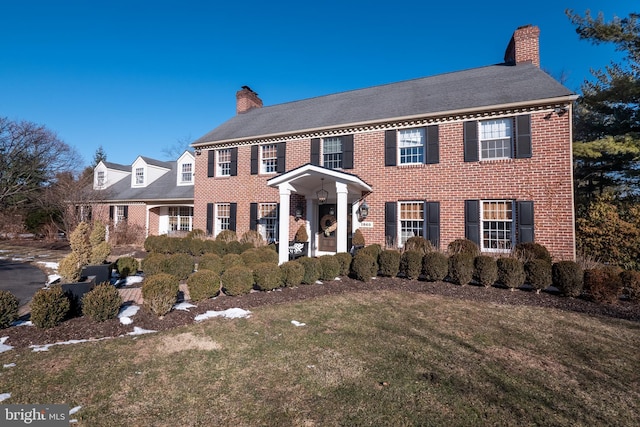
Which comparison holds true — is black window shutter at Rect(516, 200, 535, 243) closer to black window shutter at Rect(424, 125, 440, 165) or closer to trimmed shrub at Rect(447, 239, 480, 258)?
trimmed shrub at Rect(447, 239, 480, 258)

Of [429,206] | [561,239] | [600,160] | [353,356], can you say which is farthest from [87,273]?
[600,160]

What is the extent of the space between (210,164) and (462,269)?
13.0 metres

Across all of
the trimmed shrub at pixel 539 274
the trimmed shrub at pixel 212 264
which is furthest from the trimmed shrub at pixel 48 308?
the trimmed shrub at pixel 539 274

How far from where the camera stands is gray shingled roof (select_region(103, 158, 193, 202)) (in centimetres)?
1839

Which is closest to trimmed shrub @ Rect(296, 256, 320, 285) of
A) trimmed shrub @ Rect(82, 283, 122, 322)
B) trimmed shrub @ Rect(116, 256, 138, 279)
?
trimmed shrub @ Rect(82, 283, 122, 322)

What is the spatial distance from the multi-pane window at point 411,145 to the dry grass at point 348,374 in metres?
7.36

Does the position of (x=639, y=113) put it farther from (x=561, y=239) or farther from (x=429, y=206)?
(x=429, y=206)

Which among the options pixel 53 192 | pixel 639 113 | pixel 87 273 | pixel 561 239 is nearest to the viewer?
pixel 87 273

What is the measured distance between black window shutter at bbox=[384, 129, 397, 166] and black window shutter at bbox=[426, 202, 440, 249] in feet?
7.36

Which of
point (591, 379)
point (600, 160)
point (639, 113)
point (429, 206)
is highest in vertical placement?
point (639, 113)

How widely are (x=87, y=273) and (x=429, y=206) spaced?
34.3 ft

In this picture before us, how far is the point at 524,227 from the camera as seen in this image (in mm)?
9742

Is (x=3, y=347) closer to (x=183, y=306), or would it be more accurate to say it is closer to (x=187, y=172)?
(x=183, y=306)

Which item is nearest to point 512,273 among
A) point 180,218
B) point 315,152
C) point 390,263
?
point 390,263
